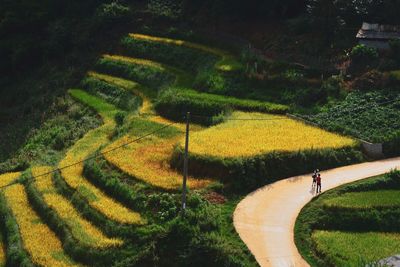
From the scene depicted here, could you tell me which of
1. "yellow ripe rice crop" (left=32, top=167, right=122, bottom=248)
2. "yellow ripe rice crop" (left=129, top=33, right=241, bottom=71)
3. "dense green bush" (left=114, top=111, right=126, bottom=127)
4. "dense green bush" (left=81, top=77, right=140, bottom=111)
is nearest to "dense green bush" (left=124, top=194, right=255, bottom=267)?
"yellow ripe rice crop" (left=32, top=167, right=122, bottom=248)

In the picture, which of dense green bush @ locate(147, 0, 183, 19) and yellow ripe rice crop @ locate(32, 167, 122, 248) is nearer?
yellow ripe rice crop @ locate(32, 167, 122, 248)

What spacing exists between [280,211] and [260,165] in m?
3.78

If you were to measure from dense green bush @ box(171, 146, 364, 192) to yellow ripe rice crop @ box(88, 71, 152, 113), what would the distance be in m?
12.6

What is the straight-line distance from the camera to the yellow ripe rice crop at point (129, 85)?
4597cm

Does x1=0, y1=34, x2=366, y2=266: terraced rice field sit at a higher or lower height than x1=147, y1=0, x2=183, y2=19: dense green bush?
lower

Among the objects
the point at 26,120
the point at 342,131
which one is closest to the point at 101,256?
the point at 342,131

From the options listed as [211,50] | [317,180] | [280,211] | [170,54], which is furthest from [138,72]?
[280,211]

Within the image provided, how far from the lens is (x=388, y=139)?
36219 mm

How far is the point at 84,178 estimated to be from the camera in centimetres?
3512

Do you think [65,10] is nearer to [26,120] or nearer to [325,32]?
[26,120]

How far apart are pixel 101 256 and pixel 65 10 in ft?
136

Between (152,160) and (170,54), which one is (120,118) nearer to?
(152,160)

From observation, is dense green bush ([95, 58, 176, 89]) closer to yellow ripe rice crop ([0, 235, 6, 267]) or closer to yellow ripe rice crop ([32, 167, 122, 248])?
yellow ripe rice crop ([32, 167, 122, 248])

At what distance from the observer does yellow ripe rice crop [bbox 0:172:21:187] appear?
38519 millimetres
